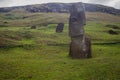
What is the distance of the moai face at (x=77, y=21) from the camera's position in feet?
101

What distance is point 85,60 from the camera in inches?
1123

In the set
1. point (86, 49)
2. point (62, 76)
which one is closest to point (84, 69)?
point (62, 76)

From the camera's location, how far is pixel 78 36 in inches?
1209

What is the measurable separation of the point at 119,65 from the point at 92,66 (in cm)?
255

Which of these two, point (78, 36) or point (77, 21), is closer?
point (78, 36)

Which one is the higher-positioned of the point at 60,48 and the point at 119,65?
the point at 119,65

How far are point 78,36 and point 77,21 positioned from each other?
184 cm

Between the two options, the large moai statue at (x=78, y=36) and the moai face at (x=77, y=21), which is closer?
the large moai statue at (x=78, y=36)

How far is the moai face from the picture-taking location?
1209 inches

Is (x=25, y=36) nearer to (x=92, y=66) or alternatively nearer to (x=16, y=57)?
(x=16, y=57)

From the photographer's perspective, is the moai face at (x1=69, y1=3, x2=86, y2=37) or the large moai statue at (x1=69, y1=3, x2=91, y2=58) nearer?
the large moai statue at (x1=69, y1=3, x2=91, y2=58)

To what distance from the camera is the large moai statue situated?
30259 millimetres

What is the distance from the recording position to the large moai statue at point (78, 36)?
30.3 meters

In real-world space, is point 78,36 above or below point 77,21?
below
